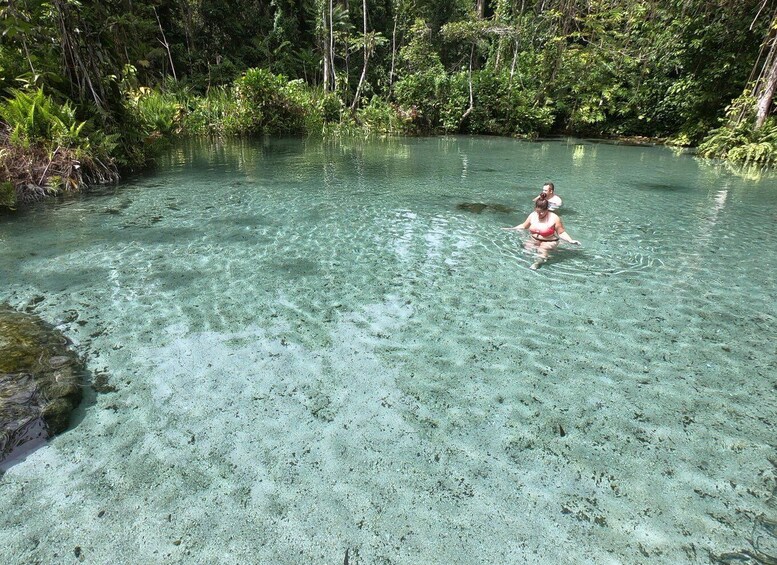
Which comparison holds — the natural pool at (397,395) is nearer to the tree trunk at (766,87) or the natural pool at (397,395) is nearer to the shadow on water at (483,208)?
the shadow on water at (483,208)

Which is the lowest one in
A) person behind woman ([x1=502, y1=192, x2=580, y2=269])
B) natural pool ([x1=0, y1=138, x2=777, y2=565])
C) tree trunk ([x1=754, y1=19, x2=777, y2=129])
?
natural pool ([x1=0, y1=138, x2=777, y2=565])

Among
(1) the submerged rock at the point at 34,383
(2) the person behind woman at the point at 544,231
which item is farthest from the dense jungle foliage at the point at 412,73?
(2) the person behind woman at the point at 544,231

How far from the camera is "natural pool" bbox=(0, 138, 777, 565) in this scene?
239 centimetres

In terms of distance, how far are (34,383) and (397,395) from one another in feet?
8.92

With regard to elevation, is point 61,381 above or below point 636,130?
below

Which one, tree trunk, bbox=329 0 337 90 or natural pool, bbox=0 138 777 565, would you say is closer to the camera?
natural pool, bbox=0 138 777 565

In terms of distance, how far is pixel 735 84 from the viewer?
768 inches

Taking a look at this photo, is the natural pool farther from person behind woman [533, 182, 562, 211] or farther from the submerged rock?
person behind woman [533, 182, 562, 211]

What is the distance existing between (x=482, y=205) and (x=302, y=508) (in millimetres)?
7831

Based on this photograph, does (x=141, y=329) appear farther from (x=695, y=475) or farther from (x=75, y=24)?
(x=75, y=24)

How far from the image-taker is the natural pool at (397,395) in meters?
2.39

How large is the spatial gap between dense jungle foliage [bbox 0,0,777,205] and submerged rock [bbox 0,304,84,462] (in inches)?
280

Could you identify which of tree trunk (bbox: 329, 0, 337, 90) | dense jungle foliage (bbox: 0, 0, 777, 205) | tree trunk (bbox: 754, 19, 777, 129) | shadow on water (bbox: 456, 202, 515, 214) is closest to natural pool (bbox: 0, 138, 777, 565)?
shadow on water (bbox: 456, 202, 515, 214)

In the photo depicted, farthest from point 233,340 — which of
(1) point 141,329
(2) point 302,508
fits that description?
(2) point 302,508
